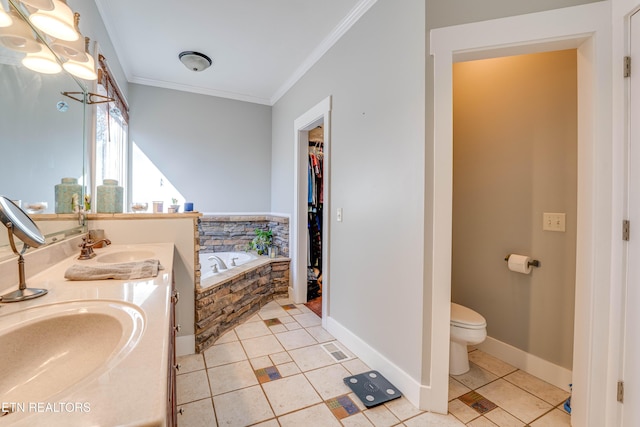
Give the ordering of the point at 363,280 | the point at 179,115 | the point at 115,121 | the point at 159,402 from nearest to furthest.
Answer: the point at 159,402 → the point at 363,280 → the point at 115,121 → the point at 179,115

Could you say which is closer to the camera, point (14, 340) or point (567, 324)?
point (14, 340)

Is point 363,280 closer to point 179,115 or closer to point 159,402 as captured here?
point 159,402

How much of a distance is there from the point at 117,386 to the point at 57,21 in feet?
5.05

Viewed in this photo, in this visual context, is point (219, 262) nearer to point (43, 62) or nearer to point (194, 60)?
point (194, 60)

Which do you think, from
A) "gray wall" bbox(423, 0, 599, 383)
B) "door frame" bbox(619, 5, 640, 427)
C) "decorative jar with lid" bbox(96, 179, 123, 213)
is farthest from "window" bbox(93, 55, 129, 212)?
"door frame" bbox(619, 5, 640, 427)

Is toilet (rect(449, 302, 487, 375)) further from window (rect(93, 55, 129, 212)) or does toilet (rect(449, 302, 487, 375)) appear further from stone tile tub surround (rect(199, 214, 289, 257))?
window (rect(93, 55, 129, 212))

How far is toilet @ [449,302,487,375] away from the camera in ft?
5.93

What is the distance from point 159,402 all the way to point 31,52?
5.00ft

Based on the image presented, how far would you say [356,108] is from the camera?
7.31 feet

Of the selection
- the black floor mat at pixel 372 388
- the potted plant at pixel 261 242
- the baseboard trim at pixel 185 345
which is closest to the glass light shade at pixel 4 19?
the baseboard trim at pixel 185 345

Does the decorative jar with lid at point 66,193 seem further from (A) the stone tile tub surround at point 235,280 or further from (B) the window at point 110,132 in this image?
(A) the stone tile tub surround at point 235,280

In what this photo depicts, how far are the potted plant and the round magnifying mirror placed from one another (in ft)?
9.39

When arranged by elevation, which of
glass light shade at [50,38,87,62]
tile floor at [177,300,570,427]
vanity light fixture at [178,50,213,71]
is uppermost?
vanity light fixture at [178,50,213,71]

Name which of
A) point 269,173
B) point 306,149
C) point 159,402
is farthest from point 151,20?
point 159,402
